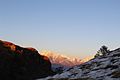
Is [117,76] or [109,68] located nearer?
[117,76]

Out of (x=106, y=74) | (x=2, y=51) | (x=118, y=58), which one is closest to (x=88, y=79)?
(x=106, y=74)

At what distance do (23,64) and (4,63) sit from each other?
1384 cm

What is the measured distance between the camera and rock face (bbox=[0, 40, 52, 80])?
10589cm

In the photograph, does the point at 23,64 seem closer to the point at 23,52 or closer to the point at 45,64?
the point at 23,52

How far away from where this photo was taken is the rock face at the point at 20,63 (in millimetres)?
105887

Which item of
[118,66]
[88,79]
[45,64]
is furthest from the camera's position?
[45,64]

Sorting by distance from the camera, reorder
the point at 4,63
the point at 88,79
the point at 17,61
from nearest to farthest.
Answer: the point at 88,79
the point at 4,63
the point at 17,61

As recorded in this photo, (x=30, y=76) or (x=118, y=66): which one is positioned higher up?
(x=30, y=76)

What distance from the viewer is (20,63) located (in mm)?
116812

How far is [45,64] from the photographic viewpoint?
150375 millimetres

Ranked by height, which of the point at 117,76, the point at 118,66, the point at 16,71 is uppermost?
A: the point at 16,71

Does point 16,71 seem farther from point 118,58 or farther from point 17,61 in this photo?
point 118,58

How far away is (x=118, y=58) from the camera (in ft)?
227

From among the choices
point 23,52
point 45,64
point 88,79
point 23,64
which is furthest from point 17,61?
point 88,79
